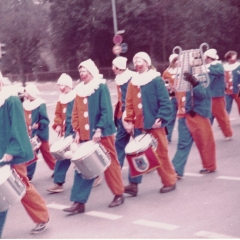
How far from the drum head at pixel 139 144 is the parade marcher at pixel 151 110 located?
224mm

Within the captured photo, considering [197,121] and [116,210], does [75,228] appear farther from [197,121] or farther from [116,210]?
[197,121]

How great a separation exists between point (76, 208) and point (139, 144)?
3.66 feet

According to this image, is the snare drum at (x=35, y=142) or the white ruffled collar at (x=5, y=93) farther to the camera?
the snare drum at (x=35, y=142)

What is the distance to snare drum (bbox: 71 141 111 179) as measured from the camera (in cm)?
684

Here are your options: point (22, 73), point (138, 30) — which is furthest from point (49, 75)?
point (138, 30)

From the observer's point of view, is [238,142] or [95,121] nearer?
[95,121]

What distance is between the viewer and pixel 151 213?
6953 millimetres

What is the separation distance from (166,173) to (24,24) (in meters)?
34.9

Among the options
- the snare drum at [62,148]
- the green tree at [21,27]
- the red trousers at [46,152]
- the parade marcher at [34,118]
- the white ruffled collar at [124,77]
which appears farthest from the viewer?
the green tree at [21,27]

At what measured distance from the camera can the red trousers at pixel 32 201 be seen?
20.4 ft

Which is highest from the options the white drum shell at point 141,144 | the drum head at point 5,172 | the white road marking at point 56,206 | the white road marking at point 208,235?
the drum head at point 5,172

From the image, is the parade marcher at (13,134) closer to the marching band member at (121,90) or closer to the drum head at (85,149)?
the drum head at (85,149)

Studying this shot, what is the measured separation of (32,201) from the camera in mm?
6305

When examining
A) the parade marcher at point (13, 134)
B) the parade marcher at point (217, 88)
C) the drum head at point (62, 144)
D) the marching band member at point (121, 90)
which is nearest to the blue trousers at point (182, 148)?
the marching band member at point (121, 90)
